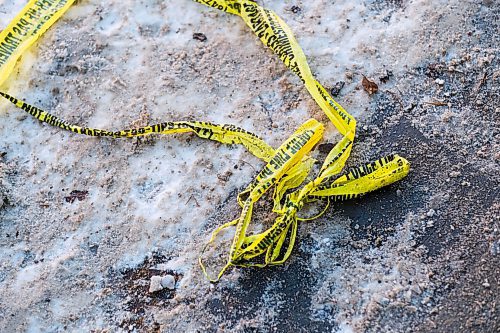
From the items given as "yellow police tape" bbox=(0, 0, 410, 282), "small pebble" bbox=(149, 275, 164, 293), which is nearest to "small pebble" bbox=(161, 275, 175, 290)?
"small pebble" bbox=(149, 275, 164, 293)

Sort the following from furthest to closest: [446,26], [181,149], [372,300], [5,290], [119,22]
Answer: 1. [119,22]
2. [446,26]
3. [181,149]
4. [5,290]
5. [372,300]

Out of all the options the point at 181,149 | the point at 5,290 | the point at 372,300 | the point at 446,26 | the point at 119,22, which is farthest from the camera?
the point at 119,22

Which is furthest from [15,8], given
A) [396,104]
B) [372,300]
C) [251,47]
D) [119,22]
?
[372,300]

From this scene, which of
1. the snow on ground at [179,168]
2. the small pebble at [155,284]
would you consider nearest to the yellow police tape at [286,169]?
the snow on ground at [179,168]

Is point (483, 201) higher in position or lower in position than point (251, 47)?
lower

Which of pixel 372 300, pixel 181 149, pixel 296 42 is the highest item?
pixel 296 42

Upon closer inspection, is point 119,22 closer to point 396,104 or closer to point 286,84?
point 286,84

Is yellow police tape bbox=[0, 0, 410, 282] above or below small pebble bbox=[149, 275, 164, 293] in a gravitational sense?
above

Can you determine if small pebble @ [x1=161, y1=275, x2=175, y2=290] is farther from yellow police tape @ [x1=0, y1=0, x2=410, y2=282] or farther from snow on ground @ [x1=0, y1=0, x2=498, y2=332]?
yellow police tape @ [x1=0, y1=0, x2=410, y2=282]
